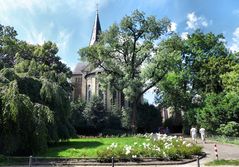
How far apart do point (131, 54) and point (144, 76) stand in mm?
4639

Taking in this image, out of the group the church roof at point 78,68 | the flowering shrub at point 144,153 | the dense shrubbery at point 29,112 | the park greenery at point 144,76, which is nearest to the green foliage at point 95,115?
the park greenery at point 144,76

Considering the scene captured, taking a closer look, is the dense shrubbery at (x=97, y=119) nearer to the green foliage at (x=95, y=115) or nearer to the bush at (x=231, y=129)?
the green foliage at (x=95, y=115)

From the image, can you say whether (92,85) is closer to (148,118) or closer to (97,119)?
(148,118)

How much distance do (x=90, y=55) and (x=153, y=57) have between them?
8.89 m

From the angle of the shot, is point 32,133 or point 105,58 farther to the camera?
point 105,58

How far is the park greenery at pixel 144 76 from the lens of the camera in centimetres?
4034

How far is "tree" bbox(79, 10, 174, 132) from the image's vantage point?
47.0m

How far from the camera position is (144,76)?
1836 inches

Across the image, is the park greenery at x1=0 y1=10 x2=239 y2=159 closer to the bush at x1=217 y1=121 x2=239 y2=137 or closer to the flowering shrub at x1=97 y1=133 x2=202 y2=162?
the bush at x1=217 y1=121 x2=239 y2=137

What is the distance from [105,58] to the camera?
159ft

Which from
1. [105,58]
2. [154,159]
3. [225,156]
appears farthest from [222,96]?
[154,159]

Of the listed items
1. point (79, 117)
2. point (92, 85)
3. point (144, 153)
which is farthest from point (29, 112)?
point (92, 85)

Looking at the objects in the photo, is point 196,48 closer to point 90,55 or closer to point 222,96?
point 222,96

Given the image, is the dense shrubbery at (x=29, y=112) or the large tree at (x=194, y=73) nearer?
the dense shrubbery at (x=29, y=112)
